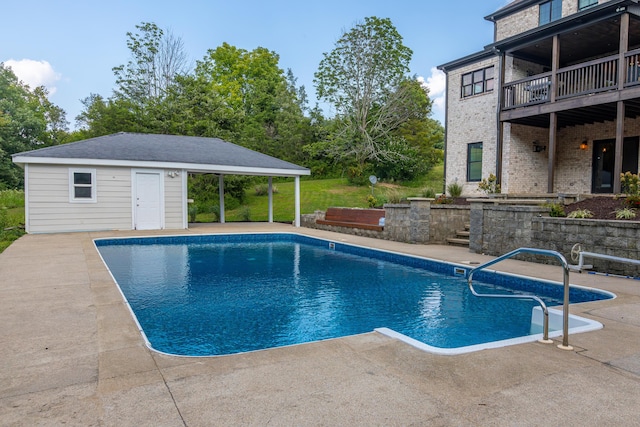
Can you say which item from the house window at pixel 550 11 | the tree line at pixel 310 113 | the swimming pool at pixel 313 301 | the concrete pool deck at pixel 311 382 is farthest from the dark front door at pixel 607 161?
the concrete pool deck at pixel 311 382

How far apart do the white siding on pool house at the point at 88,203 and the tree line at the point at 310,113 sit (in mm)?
10080

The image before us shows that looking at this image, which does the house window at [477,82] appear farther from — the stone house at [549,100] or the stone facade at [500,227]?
the stone facade at [500,227]

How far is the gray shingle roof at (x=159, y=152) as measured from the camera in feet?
43.3

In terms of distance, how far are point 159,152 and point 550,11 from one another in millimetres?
14773

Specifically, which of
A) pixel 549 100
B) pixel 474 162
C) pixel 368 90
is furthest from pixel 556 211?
pixel 368 90

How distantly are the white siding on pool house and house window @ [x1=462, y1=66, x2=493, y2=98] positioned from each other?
11.2 metres

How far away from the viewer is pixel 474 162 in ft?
51.3

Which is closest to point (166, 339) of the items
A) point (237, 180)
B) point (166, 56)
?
point (237, 180)

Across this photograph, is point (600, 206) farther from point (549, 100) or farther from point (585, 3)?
point (585, 3)

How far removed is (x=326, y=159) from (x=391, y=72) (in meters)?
6.80

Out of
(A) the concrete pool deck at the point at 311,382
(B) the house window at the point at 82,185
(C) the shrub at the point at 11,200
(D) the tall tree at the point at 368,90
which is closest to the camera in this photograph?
(A) the concrete pool deck at the point at 311,382

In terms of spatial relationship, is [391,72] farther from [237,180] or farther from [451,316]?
[451,316]

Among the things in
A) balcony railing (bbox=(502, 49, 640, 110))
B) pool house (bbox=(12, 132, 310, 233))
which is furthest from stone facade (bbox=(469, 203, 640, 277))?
pool house (bbox=(12, 132, 310, 233))

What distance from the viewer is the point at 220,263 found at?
30.4 feet
